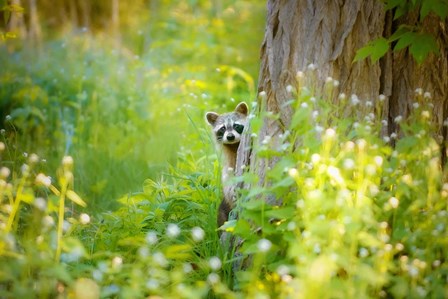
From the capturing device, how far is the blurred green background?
5746 millimetres

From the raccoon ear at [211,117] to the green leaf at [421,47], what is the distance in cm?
247

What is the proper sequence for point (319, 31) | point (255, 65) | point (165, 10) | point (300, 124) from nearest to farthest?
point (300, 124), point (319, 31), point (255, 65), point (165, 10)

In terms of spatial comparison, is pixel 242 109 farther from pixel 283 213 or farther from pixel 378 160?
pixel 378 160

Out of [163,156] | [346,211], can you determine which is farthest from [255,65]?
[346,211]

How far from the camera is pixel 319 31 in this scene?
12.5ft

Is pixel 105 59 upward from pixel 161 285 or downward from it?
downward

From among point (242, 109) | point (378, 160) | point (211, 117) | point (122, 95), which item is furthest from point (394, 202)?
point (122, 95)

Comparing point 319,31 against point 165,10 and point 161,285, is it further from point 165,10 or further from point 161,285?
point 165,10

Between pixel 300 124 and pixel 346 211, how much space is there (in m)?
0.63

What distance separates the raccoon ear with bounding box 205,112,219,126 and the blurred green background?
116 millimetres

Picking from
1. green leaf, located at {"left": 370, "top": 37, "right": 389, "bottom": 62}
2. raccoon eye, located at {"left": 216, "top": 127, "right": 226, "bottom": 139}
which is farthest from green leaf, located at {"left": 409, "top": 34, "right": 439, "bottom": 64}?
raccoon eye, located at {"left": 216, "top": 127, "right": 226, "bottom": 139}

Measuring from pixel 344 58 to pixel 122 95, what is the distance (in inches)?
171

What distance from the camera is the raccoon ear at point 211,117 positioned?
18.9ft

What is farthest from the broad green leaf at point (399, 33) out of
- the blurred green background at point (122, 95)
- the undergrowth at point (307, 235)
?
the blurred green background at point (122, 95)
